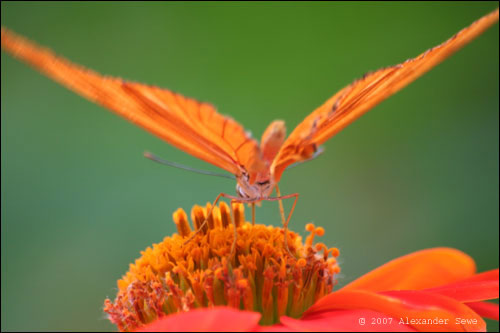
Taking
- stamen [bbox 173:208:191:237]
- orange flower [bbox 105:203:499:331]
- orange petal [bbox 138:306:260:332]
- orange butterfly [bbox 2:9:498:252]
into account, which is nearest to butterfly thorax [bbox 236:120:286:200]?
orange butterfly [bbox 2:9:498:252]

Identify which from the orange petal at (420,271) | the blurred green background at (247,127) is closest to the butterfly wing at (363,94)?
the orange petal at (420,271)

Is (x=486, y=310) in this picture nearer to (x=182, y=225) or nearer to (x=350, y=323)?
(x=350, y=323)

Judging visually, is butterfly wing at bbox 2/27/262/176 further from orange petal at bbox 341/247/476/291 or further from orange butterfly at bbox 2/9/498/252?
orange petal at bbox 341/247/476/291

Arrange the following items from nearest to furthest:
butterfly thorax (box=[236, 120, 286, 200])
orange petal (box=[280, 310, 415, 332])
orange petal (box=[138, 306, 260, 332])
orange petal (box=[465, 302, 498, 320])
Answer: orange petal (box=[138, 306, 260, 332])
orange petal (box=[280, 310, 415, 332])
butterfly thorax (box=[236, 120, 286, 200])
orange petal (box=[465, 302, 498, 320])

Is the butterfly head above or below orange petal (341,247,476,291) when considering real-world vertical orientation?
above

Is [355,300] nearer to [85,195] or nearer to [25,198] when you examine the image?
[85,195]

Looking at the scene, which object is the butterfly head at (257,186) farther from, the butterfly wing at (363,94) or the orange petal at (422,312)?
the orange petal at (422,312)

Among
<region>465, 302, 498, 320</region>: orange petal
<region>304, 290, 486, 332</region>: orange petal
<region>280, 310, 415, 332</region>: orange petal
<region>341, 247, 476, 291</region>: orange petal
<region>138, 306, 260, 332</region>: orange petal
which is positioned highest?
<region>341, 247, 476, 291</region>: orange petal

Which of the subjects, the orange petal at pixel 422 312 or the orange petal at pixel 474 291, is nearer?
the orange petal at pixel 422 312

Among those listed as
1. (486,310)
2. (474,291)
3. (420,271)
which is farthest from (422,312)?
(420,271)
